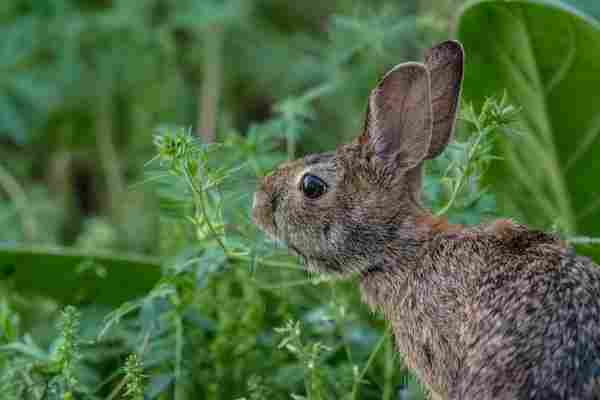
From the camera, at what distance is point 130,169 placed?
6.14 metres

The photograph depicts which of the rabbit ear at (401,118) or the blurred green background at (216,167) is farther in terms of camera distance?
the blurred green background at (216,167)

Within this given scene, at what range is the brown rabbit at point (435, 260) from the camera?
2.70 metres

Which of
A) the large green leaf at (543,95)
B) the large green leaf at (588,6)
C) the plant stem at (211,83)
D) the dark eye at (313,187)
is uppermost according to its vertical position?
the plant stem at (211,83)

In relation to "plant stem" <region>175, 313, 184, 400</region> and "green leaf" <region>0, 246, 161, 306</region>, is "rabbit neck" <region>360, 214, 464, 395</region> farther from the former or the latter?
"green leaf" <region>0, 246, 161, 306</region>

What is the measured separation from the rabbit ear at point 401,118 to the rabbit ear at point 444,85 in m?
0.07

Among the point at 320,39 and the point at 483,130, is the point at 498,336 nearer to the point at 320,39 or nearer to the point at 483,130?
the point at 483,130

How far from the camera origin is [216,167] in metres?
4.05

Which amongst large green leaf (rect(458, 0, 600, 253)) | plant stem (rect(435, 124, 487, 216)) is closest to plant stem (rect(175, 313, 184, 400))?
plant stem (rect(435, 124, 487, 216))

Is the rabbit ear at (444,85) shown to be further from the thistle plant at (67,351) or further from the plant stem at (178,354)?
the thistle plant at (67,351)

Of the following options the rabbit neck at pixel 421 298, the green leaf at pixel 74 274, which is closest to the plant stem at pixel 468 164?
the rabbit neck at pixel 421 298

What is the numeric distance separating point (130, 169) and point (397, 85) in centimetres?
318

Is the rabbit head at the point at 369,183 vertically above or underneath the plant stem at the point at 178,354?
above

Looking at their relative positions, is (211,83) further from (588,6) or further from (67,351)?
(67,351)

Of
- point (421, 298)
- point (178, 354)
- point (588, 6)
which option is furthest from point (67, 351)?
point (588, 6)
